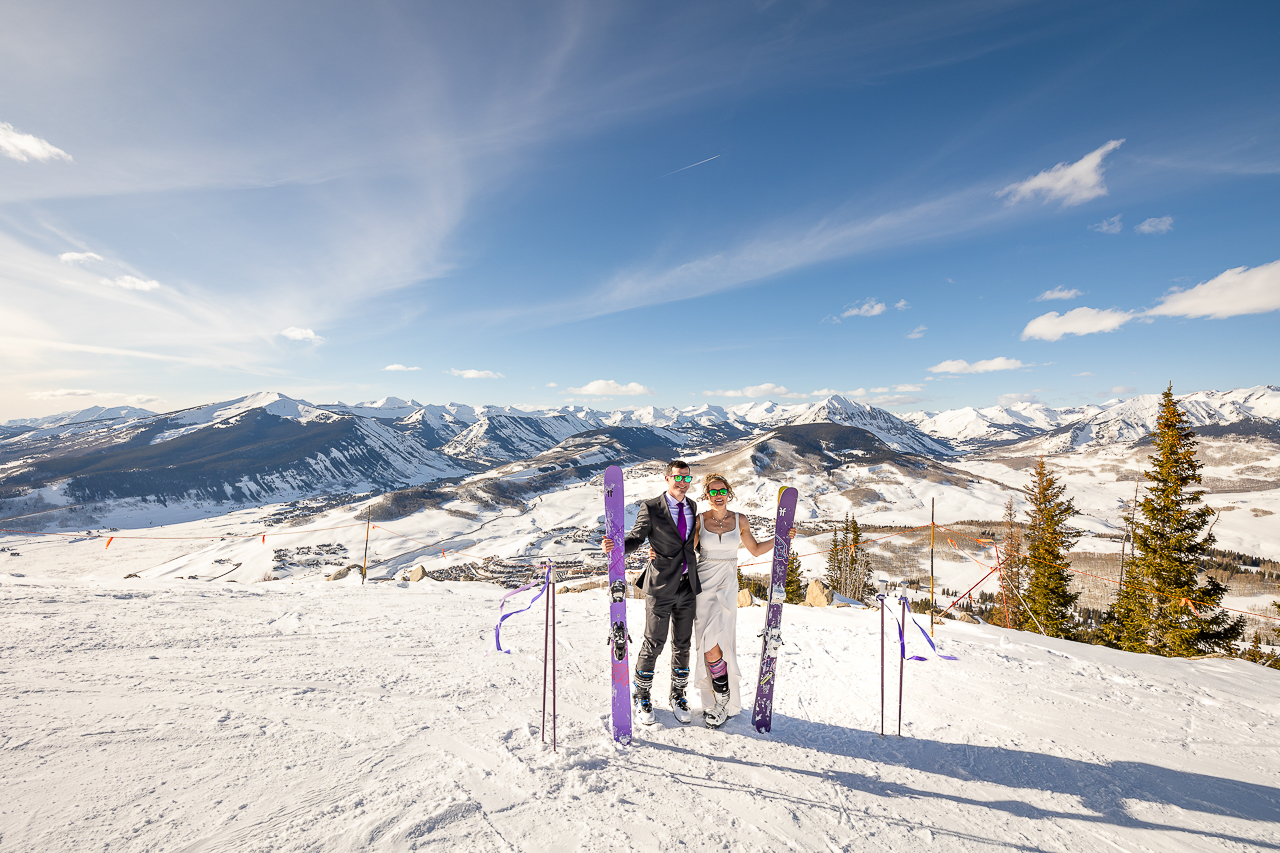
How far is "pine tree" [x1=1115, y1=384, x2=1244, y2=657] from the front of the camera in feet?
58.4

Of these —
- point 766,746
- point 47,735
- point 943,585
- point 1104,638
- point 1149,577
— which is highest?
point 47,735

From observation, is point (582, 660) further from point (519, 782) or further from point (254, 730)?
point (254, 730)

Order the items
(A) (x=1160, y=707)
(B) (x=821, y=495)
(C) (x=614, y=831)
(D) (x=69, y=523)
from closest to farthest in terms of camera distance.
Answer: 1. (C) (x=614, y=831)
2. (A) (x=1160, y=707)
3. (D) (x=69, y=523)
4. (B) (x=821, y=495)

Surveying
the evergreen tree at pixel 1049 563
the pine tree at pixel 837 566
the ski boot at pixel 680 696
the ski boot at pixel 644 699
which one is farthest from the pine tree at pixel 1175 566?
the pine tree at pixel 837 566

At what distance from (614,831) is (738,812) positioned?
111 cm

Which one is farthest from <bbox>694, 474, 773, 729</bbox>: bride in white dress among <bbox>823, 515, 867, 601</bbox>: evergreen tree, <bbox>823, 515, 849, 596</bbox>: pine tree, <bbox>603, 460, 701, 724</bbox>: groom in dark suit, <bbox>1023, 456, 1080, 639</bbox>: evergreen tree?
<bbox>823, 515, 849, 596</bbox>: pine tree

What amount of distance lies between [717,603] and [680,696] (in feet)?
4.15

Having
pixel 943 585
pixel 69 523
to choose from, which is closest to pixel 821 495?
pixel 943 585

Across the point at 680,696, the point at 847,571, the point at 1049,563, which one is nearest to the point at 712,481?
the point at 680,696

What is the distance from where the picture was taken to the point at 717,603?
5.28 m

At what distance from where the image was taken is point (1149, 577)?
1869 centimetres

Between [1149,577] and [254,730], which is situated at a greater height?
[254,730]

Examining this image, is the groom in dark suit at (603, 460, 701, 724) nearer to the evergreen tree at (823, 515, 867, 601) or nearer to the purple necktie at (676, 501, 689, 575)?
the purple necktie at (676, 501, 689, 575)

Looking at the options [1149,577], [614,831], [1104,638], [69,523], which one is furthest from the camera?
[69,523]
